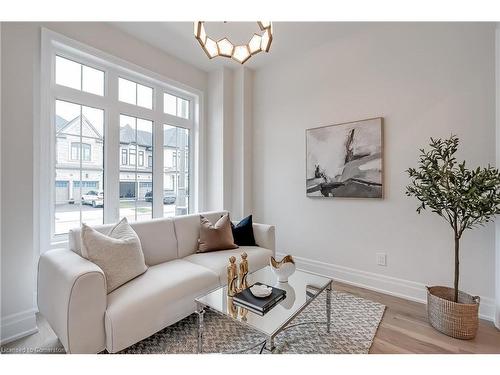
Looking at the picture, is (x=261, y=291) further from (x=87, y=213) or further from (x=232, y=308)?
(x=87, y=213)

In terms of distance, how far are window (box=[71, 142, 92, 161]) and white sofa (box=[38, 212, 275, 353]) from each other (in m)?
0.95

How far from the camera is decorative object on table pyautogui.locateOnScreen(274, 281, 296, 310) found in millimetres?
1507

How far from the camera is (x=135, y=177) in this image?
115 inches

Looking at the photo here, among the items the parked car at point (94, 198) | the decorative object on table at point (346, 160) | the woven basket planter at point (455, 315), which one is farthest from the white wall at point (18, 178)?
the woven basket planter at point (455, 315)

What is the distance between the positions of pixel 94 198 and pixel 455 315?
337 cm

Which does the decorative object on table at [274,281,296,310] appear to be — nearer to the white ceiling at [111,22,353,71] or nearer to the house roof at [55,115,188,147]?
the house roof at [55,115,188,147]

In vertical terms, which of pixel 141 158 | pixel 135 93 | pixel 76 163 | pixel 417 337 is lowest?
pixel 417 337

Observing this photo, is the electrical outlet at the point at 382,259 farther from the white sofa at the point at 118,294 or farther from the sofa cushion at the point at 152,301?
the sofa cushion at the point at 152,301

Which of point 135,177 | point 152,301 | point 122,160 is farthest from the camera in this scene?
point 135,177

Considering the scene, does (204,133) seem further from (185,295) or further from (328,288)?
(328,288)

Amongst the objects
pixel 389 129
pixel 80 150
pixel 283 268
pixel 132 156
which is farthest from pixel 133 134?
pixel 389 129

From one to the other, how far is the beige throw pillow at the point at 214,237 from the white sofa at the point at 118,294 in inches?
9.1

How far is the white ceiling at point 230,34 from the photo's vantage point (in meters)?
2.55

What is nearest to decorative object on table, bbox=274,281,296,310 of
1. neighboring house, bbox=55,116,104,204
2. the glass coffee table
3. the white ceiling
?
the glass coffee table
